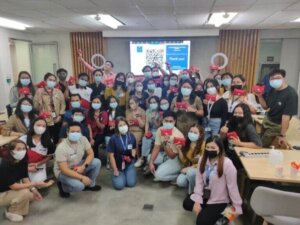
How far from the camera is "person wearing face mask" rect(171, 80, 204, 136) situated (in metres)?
3.66

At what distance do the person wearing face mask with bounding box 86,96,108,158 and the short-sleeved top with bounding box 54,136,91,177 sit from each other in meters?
0.74

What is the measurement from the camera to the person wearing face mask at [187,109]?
144 inches

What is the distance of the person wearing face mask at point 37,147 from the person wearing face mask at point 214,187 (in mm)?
1959

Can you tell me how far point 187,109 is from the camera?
3666 mm

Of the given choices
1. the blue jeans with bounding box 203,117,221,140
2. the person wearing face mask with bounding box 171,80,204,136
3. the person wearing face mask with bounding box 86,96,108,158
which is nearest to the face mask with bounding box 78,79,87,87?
the person wearing face mask with bounding box 86,96,108,158

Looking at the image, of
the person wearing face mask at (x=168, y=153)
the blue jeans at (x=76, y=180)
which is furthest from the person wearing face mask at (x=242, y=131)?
the blue jeans at (x=76, y=180)

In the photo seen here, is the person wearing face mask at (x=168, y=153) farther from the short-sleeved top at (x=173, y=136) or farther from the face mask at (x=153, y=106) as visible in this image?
A: the face mask at (x=153, y=106)

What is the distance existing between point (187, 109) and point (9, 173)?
7.83 ft

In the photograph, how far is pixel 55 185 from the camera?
3.46m

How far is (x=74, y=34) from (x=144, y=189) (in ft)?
19.9

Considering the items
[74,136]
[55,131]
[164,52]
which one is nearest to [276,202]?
[74,136]

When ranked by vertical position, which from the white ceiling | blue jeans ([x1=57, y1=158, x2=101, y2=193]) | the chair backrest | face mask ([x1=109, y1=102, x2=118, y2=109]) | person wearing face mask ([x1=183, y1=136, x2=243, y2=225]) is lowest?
blue jeans ([x1=57, y1=158, x2=101, y2=193])

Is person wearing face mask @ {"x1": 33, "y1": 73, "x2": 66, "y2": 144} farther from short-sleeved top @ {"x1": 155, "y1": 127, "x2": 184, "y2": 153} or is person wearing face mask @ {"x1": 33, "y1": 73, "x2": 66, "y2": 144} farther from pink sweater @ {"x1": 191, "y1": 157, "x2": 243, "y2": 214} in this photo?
pink sweater @ {"x1": 191, "y1": 157, "x2": 243, "y2": 214}

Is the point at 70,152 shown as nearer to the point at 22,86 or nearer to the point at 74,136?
the point at 74,136
